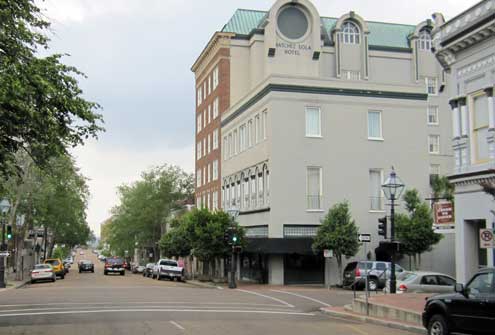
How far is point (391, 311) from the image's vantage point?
2020cm

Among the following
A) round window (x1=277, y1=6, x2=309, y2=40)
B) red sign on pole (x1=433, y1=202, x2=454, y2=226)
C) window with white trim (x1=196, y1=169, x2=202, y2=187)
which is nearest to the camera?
red sign on pole (x1=433, y1=202, x2=454, y2=226)

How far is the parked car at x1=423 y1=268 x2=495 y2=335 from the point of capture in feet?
43.9

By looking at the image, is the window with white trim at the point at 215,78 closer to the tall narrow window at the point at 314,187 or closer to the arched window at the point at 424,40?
the arched window at the point at 424,40

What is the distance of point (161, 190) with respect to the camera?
8475 centimetres

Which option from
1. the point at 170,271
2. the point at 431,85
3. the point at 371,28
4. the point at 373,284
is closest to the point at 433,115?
the point at 431,85

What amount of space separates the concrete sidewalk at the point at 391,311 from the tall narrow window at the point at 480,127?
539cm

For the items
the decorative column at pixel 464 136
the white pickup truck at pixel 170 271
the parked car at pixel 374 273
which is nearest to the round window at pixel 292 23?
the white pickup truck at pixel 170 271

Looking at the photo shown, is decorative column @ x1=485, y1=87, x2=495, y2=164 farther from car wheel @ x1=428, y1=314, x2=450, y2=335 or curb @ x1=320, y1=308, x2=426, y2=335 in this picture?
car wheel @ x1=428, y1=314, x2=450, y2=335

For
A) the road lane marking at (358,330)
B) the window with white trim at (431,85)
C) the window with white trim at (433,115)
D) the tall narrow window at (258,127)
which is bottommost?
the road lane marking at (358,330)

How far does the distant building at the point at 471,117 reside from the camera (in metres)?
22.2

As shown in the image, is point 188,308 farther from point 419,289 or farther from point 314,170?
point 314,170

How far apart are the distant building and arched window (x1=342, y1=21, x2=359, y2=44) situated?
3798 cm

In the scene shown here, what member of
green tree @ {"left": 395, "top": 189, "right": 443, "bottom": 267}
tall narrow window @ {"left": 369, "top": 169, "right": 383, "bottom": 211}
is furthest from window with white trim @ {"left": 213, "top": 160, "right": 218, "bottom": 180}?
green tree @ {"left": 395, "top": 189, "right": 443, "bottom": 267}

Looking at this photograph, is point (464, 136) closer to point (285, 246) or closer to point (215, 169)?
point (285, 246)
